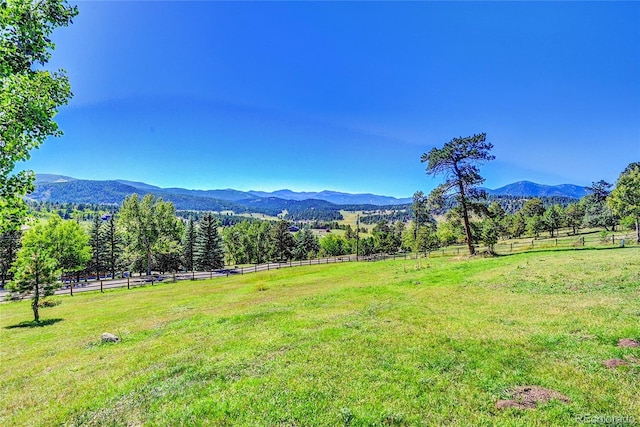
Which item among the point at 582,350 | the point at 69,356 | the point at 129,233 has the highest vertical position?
the point at 129,233

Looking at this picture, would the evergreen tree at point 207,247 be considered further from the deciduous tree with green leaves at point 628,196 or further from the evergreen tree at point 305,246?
the deciduous tree with green leaves at point 628,196

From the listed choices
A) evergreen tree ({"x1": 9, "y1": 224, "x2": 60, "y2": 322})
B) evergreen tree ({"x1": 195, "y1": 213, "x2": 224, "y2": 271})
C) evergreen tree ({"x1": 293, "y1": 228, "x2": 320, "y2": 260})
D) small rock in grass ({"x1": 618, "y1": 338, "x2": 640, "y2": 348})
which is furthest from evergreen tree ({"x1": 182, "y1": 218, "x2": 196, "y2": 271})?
small rock in grass ({"x1": 618, "y1": 338, "x2": 640, "y2": 348})

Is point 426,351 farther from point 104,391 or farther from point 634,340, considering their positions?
point 104,391

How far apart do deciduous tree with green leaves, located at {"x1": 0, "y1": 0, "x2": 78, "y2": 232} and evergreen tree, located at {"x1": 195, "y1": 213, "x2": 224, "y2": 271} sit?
6653 centimetres

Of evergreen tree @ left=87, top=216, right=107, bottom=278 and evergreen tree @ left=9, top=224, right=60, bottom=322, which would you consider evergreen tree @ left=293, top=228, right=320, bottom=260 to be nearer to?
evergreen tree @ left=87, top=216, right=107, bottom=278

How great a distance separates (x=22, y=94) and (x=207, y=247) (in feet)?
223

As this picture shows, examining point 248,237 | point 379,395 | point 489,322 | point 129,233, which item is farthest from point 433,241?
point 379,395

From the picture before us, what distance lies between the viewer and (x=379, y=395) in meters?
6.91

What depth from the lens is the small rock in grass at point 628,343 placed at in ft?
27.8

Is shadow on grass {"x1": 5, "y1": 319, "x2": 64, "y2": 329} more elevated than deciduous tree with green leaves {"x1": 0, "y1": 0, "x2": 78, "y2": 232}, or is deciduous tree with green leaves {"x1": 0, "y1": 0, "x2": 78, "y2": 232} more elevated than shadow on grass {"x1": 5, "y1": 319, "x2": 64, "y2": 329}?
deciduous tree with green leaves {"x1": 0, "y1": 0, "x2": 78, "y2": 232}

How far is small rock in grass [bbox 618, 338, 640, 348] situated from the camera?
8.47m

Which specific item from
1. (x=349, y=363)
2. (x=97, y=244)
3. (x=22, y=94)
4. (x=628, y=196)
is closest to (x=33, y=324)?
(x=22, y=94)

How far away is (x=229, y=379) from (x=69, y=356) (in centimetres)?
818

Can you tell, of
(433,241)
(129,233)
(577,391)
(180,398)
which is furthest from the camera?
(433,241)
